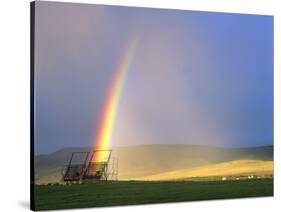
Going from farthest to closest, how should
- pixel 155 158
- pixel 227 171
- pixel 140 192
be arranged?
pixel 227 171 < pixel 155 158 < pixel 140 192

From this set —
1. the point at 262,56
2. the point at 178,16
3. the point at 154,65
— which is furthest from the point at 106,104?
the point at 262,56

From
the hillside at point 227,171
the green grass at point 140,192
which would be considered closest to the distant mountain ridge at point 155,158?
the hillside at point 227,171

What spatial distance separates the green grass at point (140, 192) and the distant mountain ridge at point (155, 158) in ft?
0.63

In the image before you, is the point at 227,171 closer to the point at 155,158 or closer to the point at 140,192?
the point at 155,158

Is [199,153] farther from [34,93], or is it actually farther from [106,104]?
[34,93]

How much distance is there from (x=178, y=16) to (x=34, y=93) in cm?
268

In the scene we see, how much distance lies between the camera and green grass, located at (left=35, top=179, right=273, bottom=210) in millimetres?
12047

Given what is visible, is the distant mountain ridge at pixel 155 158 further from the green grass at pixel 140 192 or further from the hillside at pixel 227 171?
the green grass at pixel 140 192

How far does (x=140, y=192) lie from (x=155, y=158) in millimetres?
573

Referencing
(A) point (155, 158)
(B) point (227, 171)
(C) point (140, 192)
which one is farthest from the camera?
(B) point (227, 171)

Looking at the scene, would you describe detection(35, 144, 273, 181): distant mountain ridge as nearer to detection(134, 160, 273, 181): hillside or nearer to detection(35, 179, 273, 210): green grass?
detection(134, 160, 273, 181): hillside

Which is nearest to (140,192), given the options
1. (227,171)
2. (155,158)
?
(155,158)

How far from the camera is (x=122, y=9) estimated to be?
12.5 m

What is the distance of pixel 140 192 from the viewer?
500 inches
